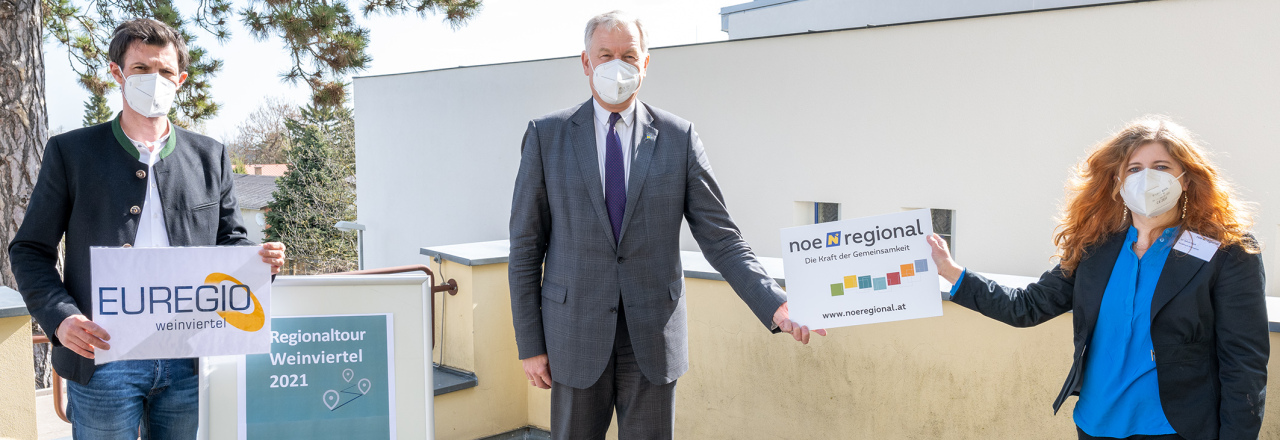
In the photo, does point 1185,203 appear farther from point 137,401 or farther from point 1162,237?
point 137,401

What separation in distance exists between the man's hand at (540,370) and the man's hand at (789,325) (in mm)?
652

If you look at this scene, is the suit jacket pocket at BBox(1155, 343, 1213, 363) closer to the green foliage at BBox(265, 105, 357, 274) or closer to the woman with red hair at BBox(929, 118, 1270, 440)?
the woman with red hair at BBox(929, 118, 1270, 440)

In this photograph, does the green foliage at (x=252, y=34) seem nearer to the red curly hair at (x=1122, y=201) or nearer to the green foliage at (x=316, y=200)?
the red curly hair at (x=1122, y=201)

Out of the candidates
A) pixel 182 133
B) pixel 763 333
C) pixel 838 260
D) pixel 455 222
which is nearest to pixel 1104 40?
pixel 763 333

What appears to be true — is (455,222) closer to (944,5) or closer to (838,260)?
(944,5)

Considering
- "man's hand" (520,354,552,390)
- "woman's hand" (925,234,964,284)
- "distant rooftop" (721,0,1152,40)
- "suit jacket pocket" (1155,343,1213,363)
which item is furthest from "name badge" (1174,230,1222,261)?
"distant rooftop" (721,0,1152,40)

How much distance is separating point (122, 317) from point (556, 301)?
108 cm

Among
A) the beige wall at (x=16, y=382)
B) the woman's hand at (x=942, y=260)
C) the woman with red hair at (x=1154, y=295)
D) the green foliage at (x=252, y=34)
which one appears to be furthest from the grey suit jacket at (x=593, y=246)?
the green foliage at (x=252, y=34)

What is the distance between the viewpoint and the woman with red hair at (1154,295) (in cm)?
189

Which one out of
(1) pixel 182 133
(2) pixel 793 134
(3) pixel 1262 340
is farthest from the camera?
(2) pixel 793 134

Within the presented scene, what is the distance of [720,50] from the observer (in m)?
14.7

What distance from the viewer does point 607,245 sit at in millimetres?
2129

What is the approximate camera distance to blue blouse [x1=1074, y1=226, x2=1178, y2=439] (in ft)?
6.45

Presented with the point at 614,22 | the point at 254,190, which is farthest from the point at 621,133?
the point at 254,190
